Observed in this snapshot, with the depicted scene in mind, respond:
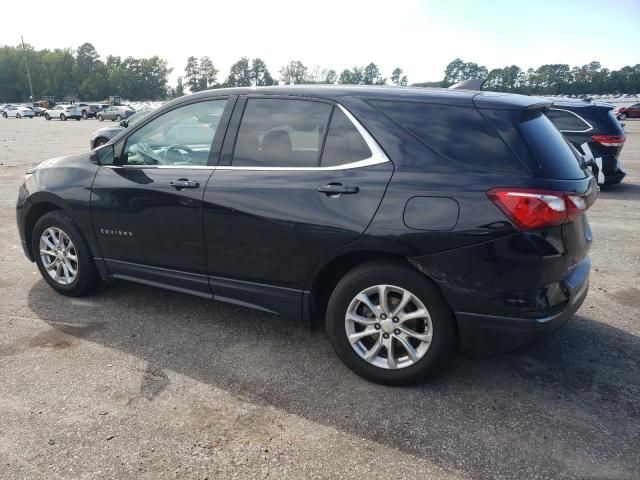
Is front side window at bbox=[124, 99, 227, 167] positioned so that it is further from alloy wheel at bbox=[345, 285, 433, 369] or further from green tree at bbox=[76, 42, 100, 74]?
green tree at bbox=[76, 42, 100, 74]

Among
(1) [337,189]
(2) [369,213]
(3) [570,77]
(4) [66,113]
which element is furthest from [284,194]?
(3) [570,77]

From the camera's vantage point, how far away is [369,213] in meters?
3.11

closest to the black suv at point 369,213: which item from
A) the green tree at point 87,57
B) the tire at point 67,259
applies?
the tire at point 67,259

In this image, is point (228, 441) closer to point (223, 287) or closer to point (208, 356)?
point (208, 356)

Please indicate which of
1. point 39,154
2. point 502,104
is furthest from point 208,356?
point 39,154

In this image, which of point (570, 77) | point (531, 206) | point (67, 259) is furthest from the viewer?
point (570, 77)

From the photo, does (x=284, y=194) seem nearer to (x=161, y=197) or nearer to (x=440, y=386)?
(x=161, y=197)

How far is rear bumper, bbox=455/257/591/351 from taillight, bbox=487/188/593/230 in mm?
427

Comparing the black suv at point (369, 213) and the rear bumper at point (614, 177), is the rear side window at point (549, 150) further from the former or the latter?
the rear bumper at point (614, 177)

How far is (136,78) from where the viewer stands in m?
134

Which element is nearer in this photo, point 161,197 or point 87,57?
point 161,197

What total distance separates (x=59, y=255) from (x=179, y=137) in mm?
1645

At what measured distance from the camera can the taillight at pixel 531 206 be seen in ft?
9.16

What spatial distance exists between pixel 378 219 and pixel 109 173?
2411 millimetres
